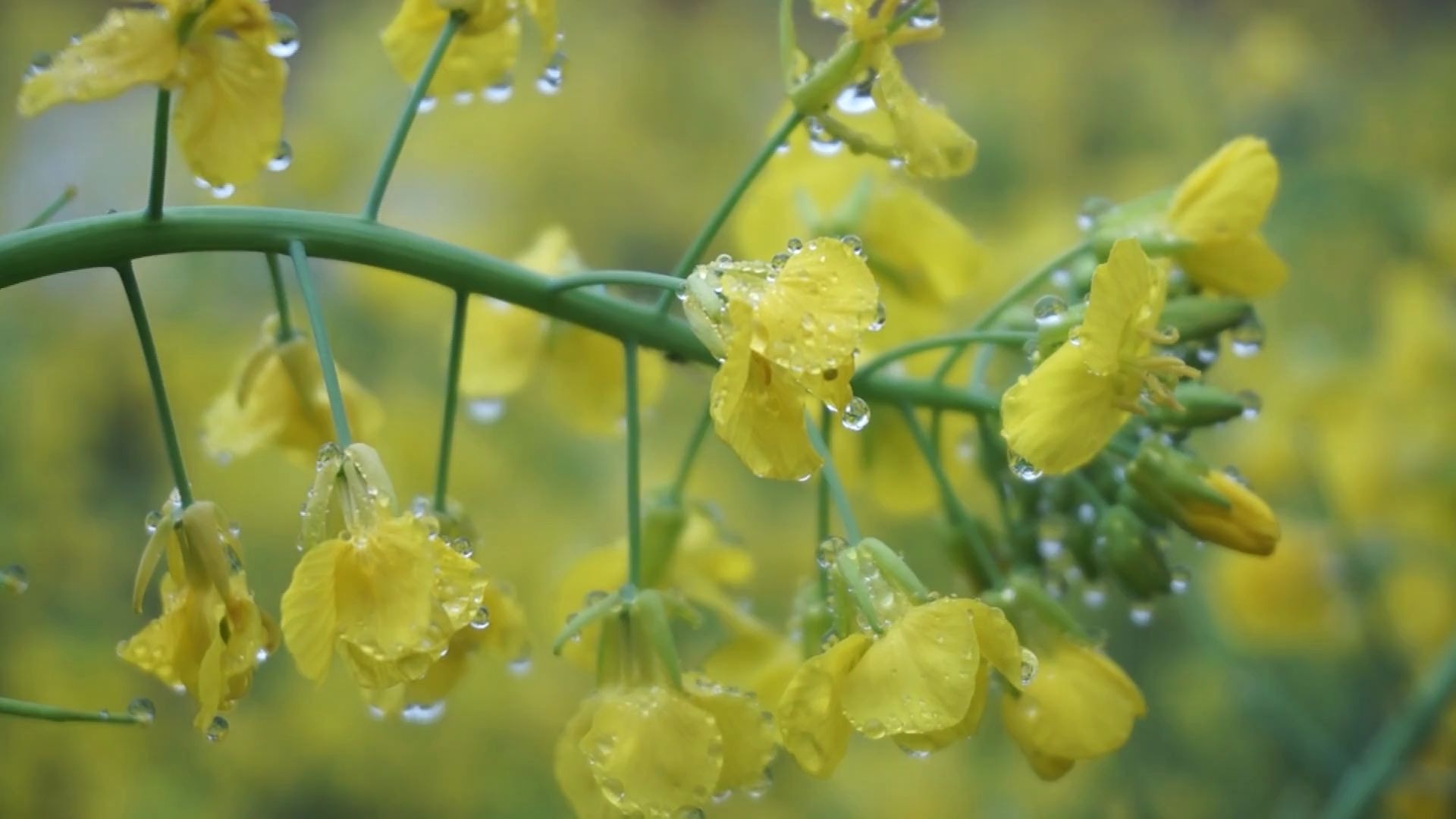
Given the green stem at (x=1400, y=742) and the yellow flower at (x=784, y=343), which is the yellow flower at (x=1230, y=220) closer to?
the yellow flower at (x=784, y=343)

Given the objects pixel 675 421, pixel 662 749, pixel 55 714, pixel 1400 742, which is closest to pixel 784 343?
pixel 662 749

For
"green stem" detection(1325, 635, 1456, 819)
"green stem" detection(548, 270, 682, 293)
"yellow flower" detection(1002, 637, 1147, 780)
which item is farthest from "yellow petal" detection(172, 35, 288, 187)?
"green stem" detection(1325, 635, 1456, 819)

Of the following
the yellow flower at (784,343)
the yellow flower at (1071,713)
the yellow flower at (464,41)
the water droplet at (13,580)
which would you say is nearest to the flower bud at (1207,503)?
the yellow flower at (1071,713)

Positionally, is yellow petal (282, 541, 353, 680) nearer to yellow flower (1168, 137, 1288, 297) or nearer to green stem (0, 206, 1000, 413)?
green stem (0, 206, 1000, 413)

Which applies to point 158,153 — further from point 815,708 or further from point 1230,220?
point 1230,220

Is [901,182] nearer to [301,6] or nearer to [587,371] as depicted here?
[587,371]

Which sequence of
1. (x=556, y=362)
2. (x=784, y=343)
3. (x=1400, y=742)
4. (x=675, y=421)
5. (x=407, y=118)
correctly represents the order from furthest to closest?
(x=675, y=421) → (x=1400, y=742) → (x=556, y=362) → (x=407, y=118) → (x=784, y=343)
